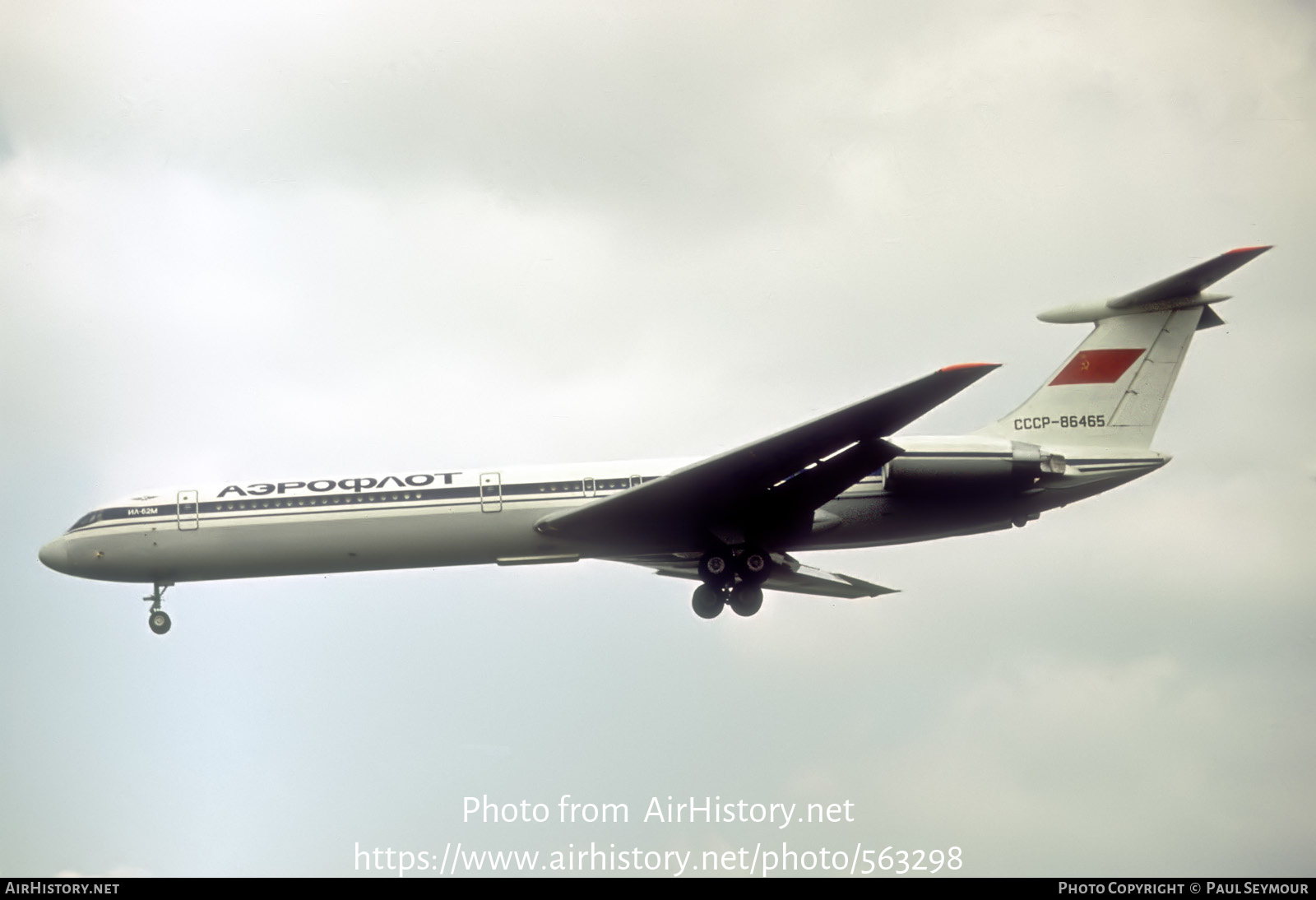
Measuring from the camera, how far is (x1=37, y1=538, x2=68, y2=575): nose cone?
25250mm

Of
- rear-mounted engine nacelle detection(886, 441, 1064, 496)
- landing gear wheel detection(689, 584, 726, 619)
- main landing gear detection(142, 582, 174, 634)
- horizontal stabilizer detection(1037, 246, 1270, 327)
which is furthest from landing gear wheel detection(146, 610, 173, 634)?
horizontal stabilizer detection(1037, 246, 1270, 327)

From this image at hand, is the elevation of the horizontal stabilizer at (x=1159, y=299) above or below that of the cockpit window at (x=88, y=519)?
above

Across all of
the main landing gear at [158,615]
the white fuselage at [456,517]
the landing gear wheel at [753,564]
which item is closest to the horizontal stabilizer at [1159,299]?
the white fuselage at [456,517]

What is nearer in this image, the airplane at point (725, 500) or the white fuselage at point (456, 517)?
the airplane at point (725, 500)

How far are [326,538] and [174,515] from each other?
330 centimetres

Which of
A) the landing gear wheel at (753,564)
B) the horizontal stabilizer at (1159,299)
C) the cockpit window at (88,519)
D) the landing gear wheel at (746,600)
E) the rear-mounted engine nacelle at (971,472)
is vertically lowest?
the landing gear wheel at (746,600)

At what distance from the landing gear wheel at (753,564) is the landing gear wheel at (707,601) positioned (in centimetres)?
72

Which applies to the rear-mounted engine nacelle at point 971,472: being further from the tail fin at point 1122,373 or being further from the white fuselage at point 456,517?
the tail fin at point 1122,373

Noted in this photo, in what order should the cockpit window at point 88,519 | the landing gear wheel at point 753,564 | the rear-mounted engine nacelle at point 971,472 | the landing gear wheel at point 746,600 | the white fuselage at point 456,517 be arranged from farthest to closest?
the cockpit window at point 88,519 < the landing gear wheel at point 746,600 < the landing gear wheel at point 753,564 < the white fuselage at point 456,517 < the rear-mounted engine nacelle at point 971,472

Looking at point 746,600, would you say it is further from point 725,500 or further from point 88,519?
point 88,519

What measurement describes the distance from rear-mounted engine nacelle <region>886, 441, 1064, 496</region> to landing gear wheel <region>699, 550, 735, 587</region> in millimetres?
3707

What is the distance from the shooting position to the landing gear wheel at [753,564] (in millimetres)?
24047
